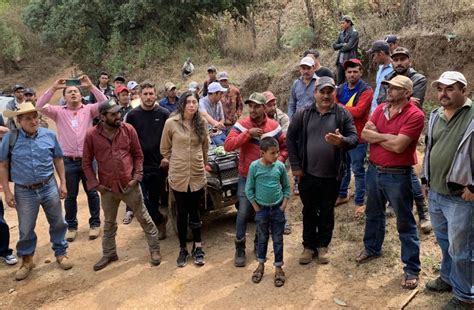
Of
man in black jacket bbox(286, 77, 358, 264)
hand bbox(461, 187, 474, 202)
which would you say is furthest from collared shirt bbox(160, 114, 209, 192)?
hand bbox(461, 187, 474, 202)

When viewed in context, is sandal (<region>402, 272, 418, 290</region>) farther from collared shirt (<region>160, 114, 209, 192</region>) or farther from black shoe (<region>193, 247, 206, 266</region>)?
collared shirt (<region>160, 114, 209, 192</region>)

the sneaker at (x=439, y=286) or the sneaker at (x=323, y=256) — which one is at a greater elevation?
the sneaker at (x=439, y=286)

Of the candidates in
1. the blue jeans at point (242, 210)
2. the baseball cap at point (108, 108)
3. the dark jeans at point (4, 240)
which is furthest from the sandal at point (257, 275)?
the dark jeans at point (4, 240)

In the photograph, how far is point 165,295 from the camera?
4586mm

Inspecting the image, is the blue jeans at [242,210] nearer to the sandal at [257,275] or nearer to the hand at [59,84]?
the sandal at [257,275]

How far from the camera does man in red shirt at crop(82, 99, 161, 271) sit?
4980mm

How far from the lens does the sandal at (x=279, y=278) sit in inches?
178

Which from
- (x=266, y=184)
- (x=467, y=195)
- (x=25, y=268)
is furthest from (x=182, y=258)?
Answer: (x=467, y=195)

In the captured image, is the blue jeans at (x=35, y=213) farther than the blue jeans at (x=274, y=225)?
Yes

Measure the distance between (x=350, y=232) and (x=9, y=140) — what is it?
4.24 metres

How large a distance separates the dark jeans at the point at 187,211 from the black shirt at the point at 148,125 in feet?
2.91

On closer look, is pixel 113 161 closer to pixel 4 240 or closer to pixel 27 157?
pixel 27 157

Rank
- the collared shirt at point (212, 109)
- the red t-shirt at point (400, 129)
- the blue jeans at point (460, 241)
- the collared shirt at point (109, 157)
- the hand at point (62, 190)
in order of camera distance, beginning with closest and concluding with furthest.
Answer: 1. the blue jeans at point (460, 241)
2. the red t-shirt at point (400, 129)
3. the collared shirt at point (109, 157)
4. the hand at point (62, 190)
5. the collared shirt at point (212, 109)

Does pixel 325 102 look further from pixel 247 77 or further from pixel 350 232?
pixel 247 77
